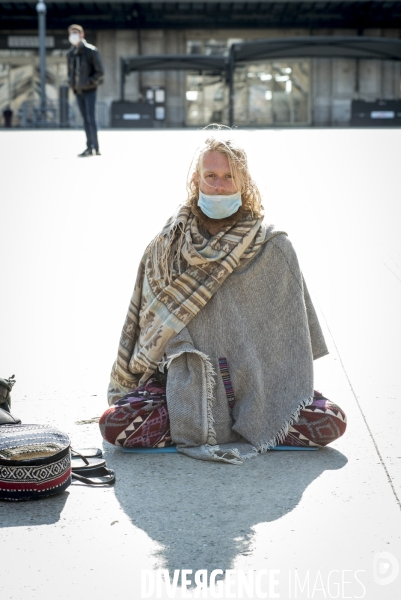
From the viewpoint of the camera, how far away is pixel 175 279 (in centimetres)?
383

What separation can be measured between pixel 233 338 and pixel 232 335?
1 centimetres

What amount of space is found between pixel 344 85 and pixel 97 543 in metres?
Answer: 31.3

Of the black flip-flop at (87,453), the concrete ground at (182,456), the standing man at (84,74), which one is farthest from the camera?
the standing man at (84,74)

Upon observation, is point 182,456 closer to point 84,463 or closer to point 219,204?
point 84,463

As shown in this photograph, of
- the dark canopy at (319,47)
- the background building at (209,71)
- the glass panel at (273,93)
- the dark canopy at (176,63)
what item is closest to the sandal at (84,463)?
the dark canopy at (319,47)

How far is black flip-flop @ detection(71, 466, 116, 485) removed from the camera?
11.2 ft

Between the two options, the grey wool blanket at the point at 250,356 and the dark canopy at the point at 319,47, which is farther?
the dark canopy at the point at 319,47

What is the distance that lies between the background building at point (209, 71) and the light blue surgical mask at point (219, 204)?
29.0 meters

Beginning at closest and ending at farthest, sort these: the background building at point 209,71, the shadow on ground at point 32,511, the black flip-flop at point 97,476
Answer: the shadow on ground at point 32,511, the black flip-flop at point 97,476, the background building at point 209,71

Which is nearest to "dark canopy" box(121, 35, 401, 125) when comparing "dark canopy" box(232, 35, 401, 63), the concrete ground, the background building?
"dark canopy" box(232, 35, 401, 63)

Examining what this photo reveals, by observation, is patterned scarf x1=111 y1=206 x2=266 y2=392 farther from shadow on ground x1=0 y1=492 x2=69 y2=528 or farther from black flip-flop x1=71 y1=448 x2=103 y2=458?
shadow on ground x1=0 y1=492 x2=69 y2=528

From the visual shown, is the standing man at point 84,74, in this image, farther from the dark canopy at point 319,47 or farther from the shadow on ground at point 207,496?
the dark canopy at point 319,47

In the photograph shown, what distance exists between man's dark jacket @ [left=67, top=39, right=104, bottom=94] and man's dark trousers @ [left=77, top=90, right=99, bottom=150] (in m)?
0.12

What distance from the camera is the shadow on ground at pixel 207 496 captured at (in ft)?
9.53
